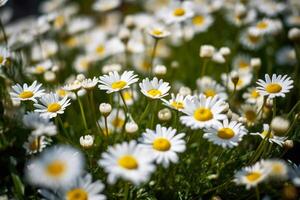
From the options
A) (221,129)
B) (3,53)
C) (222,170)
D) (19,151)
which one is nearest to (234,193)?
(222,170)

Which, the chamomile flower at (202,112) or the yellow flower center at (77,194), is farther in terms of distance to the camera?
the chamomile flower at (202,112)

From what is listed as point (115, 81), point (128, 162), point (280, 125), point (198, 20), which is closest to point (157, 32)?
point (115, 81)

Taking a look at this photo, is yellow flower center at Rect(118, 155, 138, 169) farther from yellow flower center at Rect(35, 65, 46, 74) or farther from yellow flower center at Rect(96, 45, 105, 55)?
yellow flower center at Rect(96, 45, 105, 55)

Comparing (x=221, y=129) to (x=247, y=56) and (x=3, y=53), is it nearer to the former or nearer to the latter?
(x=3, y=53)

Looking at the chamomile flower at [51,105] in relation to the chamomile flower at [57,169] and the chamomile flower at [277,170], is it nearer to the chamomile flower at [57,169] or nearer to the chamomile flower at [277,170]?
the chamomile flower at [57,169]

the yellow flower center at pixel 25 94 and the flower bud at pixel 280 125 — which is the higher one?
the yellow flower center at pixel 25 94

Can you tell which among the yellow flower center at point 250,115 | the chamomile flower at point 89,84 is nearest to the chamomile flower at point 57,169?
the chamomile flower at point 89,84

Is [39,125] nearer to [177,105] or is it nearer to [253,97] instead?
[177,105]
